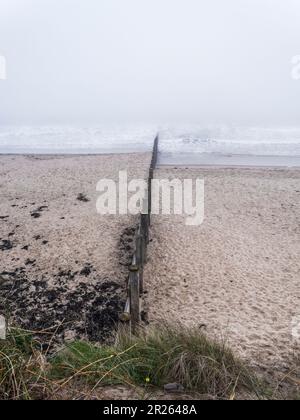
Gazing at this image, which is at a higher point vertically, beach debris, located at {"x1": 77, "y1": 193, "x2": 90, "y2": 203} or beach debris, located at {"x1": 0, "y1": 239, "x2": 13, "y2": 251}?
beach debris, located at {"x1": 77, "y1": 193, "x2": 90, "y2": 203}

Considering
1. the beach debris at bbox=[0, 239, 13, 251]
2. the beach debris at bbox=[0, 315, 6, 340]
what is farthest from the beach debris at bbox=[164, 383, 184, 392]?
the beach debris at bbox=[0, 239, 13, 251]

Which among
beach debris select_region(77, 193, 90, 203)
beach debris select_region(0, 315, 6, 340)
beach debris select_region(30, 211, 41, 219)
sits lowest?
beach debris select_region(0, 315, 6, 340)

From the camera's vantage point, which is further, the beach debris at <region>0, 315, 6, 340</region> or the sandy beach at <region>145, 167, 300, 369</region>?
the sandy beach at <region>145, 167, 300, 369</region>

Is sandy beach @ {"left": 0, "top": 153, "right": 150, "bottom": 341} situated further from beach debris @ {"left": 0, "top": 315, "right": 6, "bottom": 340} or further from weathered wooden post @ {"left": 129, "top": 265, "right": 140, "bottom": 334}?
beach debris @ {"left": 0, "top": 315, "right": 6, "bottom": 340}

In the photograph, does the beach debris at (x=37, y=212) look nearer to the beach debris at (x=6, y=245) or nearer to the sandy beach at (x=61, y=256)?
the sandy beach at (x=61, y=256)

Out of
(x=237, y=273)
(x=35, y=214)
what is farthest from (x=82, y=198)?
(x=237, y=273)

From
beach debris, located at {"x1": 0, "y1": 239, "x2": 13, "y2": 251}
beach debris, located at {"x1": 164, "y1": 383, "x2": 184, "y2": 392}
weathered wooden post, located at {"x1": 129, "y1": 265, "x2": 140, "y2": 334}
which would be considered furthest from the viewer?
Answer: beach debris, located at {"x1": 0, "y1": 239, "x2": 13, "y2": 251}

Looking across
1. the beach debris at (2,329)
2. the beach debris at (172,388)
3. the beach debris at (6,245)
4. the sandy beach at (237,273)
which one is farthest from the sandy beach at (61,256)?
the beach debris at (172,388)

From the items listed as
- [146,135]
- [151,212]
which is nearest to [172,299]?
[151,212]

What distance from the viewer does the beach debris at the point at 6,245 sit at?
873cm

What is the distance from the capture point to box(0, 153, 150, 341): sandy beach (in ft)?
21.2

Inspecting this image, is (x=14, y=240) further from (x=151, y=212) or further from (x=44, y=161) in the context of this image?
(x=44, y=161)

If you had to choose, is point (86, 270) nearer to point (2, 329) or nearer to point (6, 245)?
point (6, 245)

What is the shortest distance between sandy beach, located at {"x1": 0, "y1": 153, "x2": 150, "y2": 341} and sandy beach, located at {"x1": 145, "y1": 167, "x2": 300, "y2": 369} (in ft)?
2.80
